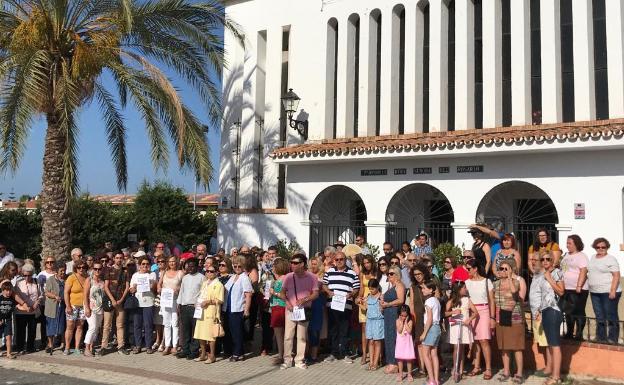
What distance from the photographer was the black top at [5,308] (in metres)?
8.73

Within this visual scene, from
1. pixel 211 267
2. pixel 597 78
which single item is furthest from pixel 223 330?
pixel 597 78

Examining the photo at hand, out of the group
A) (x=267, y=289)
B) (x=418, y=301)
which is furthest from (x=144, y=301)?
(x=418, y=301)

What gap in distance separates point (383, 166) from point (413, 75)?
2.85 m

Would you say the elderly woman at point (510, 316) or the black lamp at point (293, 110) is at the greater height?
the black lamp at point (293, 110)

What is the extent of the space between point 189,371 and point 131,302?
6.12 ft

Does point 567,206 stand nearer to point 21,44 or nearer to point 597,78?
point 597,78

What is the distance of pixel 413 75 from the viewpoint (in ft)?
51.2

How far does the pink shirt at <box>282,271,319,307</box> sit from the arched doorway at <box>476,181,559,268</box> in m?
6.97

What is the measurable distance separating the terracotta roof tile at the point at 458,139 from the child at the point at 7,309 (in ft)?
28.3

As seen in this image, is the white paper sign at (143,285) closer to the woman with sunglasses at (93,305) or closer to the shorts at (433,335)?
the woman with sunglasses at (93,305)

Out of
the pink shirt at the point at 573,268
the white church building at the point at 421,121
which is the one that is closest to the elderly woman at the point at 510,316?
the pink shirt at the point at 573,268

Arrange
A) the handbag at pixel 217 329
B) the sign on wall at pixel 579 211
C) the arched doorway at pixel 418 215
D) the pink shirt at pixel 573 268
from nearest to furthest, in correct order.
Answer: the pink shirt at pixel 573 268, the handbag at pixel 217 329, the sign on wall at pixel 579 211, the arched doorway at pixel 418 215

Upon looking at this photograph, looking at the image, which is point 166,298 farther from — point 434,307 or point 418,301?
point 434,307

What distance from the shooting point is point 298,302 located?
26.0 feet
